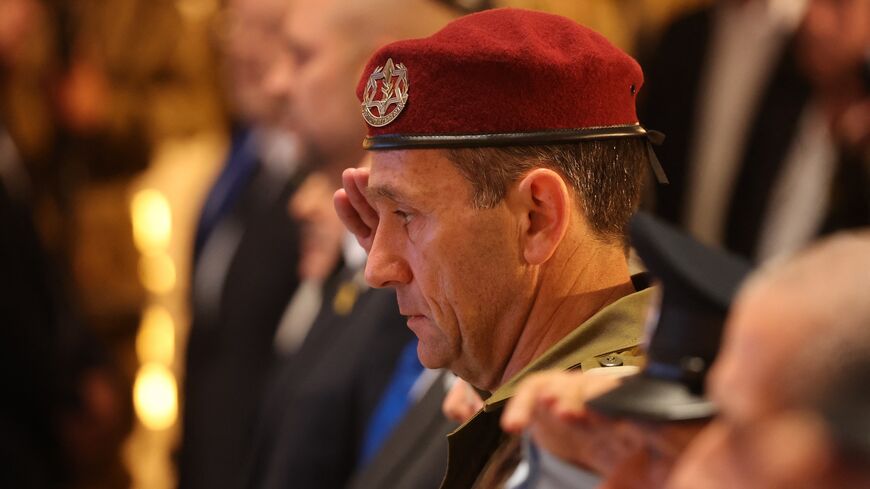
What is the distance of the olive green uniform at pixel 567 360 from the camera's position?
4.33 feet

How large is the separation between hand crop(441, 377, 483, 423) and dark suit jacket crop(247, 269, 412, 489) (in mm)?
594

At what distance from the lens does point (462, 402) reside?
162 cm

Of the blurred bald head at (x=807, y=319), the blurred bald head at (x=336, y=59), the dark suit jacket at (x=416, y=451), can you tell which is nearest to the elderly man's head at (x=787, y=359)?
the blurred bald head at (x=807, y=319)

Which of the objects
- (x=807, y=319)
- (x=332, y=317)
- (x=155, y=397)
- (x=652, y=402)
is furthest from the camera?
(x=155, y=397)

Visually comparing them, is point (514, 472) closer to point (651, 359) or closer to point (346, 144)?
point (651, 359)

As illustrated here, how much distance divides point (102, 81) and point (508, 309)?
4037 mm

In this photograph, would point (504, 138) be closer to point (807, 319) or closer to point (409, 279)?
point (409, 279)

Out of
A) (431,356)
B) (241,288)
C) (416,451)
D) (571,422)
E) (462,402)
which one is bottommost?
(241,288)

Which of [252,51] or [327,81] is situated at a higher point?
[327,81]

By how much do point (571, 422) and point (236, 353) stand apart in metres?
2.46

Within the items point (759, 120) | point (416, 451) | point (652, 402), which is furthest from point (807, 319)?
point (759, 120)

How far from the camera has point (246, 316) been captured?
3.27 meters

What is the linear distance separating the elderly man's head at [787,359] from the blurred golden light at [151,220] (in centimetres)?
408

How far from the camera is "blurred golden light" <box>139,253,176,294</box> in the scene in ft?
15.4
